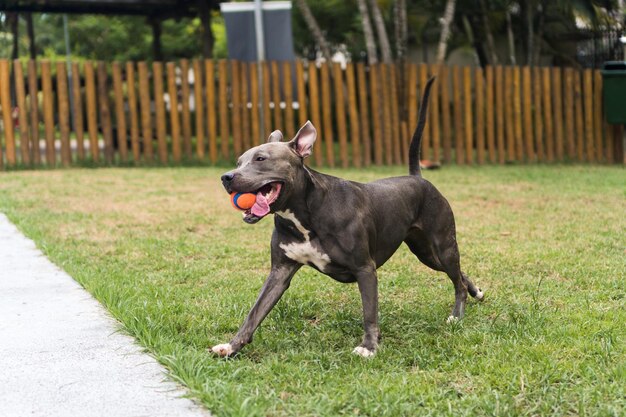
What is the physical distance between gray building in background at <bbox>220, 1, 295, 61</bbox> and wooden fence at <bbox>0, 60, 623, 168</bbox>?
30 cm

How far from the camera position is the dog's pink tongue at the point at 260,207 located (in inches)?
144

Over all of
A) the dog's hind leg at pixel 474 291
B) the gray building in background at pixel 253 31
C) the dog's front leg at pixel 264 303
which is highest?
the gray building in background at pixel 253 31

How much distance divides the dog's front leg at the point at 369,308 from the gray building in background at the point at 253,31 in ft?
29.5

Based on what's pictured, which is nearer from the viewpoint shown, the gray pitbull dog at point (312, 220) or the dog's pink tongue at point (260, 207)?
the dog's pink tongue at point (260, 207)

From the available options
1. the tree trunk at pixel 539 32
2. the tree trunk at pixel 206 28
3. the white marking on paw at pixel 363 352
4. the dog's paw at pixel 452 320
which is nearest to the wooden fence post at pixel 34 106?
the tree trunk at pixel 206 28

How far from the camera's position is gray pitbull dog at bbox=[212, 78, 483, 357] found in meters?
3.77

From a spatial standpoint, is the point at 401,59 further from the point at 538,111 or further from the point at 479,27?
the point at 479,27

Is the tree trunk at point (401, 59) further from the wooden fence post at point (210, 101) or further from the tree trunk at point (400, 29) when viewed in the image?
the wooden fence post at point (210, 101)

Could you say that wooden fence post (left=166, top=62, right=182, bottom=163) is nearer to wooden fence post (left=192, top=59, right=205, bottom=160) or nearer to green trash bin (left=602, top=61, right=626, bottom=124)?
wooden fence post (left=192, top=59, right=205, bottom=160)

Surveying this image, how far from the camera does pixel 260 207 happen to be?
370cm

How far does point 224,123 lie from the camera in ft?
41.7

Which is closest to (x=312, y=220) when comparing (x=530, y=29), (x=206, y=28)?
(x=206, y=28)

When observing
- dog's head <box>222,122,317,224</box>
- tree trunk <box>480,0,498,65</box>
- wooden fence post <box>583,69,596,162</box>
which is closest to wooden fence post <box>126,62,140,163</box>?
wooden fence post <box>583,69,596,162</box>

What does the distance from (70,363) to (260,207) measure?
114 centimetres
